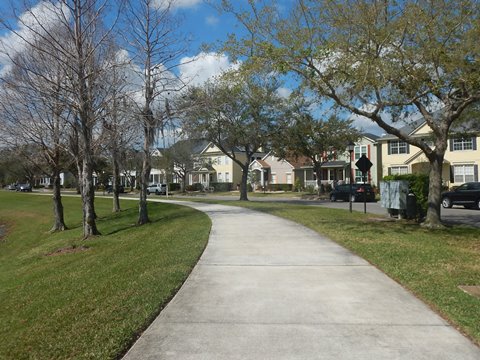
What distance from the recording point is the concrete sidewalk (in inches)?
178

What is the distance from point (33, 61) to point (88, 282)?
12156 mm

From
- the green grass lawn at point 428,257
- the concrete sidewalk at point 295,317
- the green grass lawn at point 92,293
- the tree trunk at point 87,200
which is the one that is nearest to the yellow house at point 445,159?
the green grass lawn at point 428,257

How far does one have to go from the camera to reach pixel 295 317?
5516 millimetres

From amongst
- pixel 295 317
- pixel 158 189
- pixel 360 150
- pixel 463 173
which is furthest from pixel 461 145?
pixel 158 189

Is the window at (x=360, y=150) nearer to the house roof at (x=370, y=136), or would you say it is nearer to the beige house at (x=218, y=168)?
the house roof at (x=370, y=136)

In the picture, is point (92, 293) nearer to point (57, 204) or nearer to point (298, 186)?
point (57, 204)

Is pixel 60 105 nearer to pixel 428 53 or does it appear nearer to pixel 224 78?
pixel 224 78

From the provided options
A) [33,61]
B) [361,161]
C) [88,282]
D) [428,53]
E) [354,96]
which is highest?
[33,61]

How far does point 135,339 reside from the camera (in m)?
4.93

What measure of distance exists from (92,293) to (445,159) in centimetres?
3947

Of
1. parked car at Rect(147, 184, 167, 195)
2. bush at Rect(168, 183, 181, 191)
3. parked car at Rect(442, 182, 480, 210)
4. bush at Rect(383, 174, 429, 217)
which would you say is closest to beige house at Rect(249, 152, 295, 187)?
parked car at Rect(147, 184, 167, 195)

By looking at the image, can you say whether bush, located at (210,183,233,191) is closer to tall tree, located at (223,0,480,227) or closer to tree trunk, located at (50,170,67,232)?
tree trunk, located at (50,170,67,232)

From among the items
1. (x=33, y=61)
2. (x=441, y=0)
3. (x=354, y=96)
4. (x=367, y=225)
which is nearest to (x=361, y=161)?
(x=367, y=225)

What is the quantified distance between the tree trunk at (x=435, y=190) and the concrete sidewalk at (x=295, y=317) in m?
7.35
